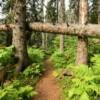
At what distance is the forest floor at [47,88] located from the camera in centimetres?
1038

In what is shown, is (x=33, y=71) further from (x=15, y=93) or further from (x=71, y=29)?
(x=15, y=93)

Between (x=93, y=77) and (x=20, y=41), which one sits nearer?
(x=93, y=77)

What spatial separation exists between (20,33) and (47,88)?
9.57ft

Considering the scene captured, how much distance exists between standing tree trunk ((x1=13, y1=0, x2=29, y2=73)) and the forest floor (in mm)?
1183

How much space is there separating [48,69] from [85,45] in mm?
3197

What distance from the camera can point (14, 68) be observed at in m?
11.8

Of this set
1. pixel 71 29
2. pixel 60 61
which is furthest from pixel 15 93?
pixel 60 61

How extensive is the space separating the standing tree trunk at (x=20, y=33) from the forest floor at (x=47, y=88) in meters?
1.18

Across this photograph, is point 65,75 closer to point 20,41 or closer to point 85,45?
point 85,45

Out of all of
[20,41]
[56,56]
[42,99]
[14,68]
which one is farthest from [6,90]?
[56,56]

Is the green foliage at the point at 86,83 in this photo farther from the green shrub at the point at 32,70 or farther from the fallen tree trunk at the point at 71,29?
the green shrub at the point at 32,70

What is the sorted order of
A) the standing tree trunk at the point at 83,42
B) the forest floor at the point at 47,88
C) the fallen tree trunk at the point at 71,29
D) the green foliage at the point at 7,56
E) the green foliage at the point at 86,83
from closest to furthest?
the green foliage at the point at 86,83, the fallen tree trunk at the point at 71,29, the forest floor at the point at 47,88, the standing tree trunk at the point at 83,42, the green foliage at the point at 7,56

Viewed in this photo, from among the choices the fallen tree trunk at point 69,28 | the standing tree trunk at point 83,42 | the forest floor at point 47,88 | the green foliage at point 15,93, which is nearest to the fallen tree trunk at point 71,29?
the fallen tree trunk at point 69,28

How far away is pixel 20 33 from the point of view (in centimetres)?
1202
